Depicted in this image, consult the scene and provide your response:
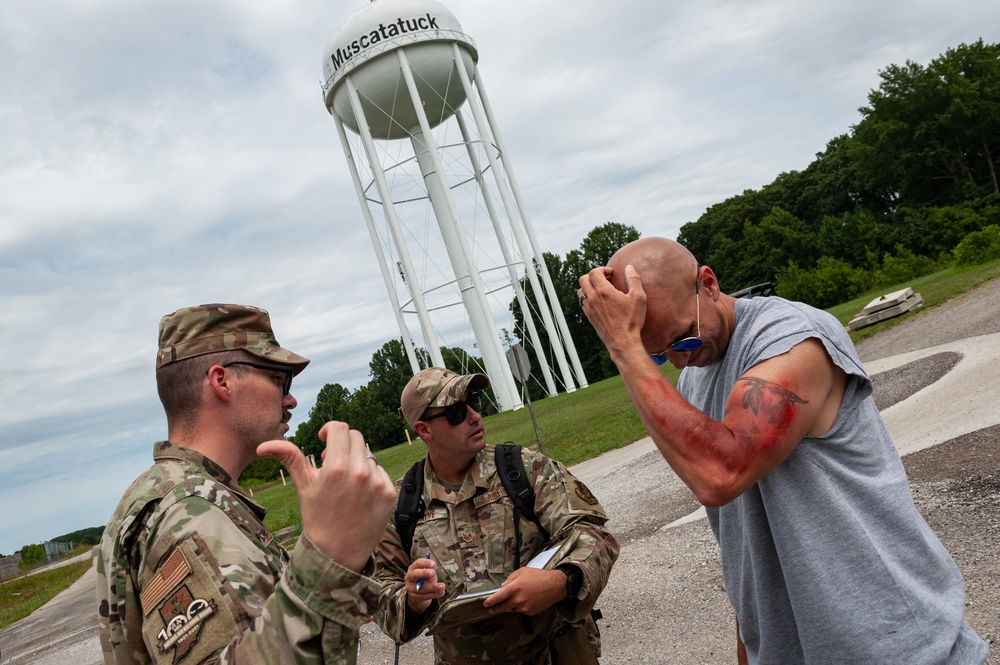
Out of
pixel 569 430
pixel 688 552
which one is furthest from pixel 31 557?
pixel 688 552

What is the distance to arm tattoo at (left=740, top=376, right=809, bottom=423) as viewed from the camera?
2119 millimetres

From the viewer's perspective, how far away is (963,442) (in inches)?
305

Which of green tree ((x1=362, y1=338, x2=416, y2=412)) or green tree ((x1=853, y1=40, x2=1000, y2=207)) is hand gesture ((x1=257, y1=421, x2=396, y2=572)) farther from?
green tree ((x1=362, y1=338, x2=416, y2=412))

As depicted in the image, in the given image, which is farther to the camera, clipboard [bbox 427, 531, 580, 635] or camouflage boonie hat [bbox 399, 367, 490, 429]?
camouflage boonie hat [bbox 399, 367, 490, 429]

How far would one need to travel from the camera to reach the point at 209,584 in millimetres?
1791

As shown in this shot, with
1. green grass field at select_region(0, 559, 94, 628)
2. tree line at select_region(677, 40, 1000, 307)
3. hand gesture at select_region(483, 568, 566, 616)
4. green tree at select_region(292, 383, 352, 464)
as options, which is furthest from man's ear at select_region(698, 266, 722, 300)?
green tree at select_region(292, 383, 352, 464)

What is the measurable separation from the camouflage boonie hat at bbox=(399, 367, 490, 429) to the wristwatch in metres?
1.11

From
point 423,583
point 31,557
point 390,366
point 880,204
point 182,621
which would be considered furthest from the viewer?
point 390,366

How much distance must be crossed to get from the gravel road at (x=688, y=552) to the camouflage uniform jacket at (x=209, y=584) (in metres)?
4.03

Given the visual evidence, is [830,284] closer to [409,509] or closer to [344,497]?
[409,509]

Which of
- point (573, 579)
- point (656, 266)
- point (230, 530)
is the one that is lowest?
point (573, 579)

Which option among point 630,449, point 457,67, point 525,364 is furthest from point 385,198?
point 525,364

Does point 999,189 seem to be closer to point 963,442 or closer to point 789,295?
point 789,295

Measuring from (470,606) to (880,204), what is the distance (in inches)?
2429
